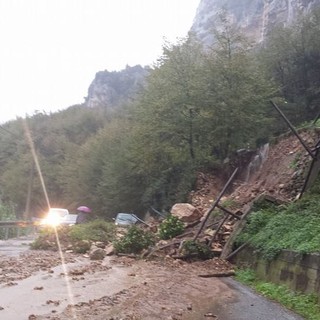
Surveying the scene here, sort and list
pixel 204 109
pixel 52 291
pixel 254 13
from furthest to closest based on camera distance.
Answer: pixel 254 13 → pixel 204 109 → pixel 52 291

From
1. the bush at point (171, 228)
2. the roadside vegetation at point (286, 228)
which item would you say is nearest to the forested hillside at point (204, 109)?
the bush at point (171, 228)

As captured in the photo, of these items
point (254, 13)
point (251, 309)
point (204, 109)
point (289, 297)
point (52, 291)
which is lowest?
Answer: point (52, 291)

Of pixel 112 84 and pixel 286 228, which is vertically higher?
pixel 112 84

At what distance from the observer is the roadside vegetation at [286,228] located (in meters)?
9.83

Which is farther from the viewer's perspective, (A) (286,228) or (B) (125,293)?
(A) (286,228)

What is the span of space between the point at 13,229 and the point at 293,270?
76.0ft

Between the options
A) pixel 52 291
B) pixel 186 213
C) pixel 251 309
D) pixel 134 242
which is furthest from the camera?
pixel 186 213

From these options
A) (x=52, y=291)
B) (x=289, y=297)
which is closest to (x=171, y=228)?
(x=52, y=291)

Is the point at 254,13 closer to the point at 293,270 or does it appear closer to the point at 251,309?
the point at 293,270

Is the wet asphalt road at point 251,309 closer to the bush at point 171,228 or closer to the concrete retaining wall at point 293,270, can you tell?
the concrete retaining wall at point 293,270

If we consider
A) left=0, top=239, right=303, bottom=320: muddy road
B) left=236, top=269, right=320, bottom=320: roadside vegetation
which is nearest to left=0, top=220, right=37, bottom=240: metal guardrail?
left=0, top=239, right=303, bottom=320: muddy road

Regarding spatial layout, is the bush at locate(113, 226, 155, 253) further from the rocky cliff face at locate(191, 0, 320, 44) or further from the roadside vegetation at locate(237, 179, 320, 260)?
the rocky cliff face at locate(191, 0, 320, 44)

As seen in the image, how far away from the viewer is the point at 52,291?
9570 millimetres

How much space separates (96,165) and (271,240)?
135ft
